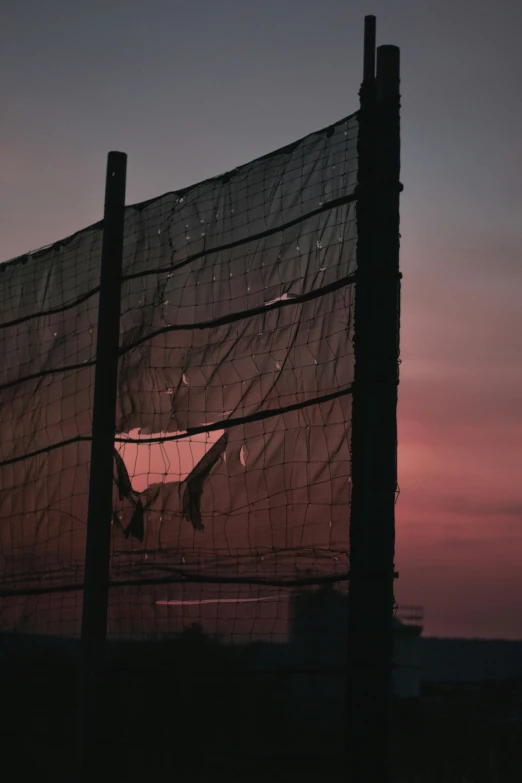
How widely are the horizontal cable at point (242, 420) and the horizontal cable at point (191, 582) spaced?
0.62m

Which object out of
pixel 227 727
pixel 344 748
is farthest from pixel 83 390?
pixel 344 748

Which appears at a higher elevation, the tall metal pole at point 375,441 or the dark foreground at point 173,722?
the tall metal pole at point 375,441

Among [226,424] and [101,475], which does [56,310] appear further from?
[226,424]

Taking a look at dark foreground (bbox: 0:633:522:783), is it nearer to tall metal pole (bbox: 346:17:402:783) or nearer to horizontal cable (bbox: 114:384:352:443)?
tall metal pole (bbox: 346:17:402:783)

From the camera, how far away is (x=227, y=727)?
14.5 ft

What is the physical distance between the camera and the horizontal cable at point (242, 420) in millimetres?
4105

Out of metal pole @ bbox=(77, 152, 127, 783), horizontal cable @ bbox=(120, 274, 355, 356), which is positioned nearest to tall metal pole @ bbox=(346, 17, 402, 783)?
horizontal cable @ bbox=(120, 274, 355, 356)

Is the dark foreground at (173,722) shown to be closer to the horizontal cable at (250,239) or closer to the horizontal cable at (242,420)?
the horizontal cable at (242,420)

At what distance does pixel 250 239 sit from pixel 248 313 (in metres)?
0.36

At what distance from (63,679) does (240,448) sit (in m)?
1.66

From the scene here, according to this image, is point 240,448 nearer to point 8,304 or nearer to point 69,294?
point 69,294

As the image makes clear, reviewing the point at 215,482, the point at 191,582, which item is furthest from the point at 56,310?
the point at 191,582

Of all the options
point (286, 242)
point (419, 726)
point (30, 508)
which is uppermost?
point (286, 242)

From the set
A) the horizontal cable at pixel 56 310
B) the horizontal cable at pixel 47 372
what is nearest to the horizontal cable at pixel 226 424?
the horizontal cable at pixel 47 372
